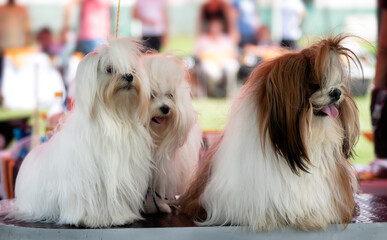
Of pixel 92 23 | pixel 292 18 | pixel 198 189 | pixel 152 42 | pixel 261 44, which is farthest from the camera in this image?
pixel 261 44

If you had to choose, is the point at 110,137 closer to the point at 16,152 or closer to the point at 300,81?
the point at 300,81

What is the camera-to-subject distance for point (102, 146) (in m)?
2.32

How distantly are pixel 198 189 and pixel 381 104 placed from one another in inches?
85.1

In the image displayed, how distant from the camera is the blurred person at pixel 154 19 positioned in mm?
7449

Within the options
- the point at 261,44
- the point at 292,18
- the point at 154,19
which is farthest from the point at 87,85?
the point at 261,44

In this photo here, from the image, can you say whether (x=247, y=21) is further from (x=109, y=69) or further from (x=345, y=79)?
(x=109, y=69)

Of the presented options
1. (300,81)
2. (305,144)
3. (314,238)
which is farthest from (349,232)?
(300,81)

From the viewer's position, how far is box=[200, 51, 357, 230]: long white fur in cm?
234

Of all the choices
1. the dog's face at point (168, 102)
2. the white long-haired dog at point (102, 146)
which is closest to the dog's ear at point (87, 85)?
the white long-haired dog at point (102, 146)

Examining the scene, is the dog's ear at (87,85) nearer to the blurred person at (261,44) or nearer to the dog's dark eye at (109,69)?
the dog's dark eye at (109,69)

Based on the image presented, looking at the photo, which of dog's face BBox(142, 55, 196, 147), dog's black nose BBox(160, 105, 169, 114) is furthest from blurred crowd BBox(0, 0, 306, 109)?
dog's black nose BBox(160, 105, 169, 114)

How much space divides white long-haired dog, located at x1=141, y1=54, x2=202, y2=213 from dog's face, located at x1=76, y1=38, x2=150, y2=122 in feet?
0.40

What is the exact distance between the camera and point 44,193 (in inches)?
96.1

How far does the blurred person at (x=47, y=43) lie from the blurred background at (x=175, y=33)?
0.05 feet
